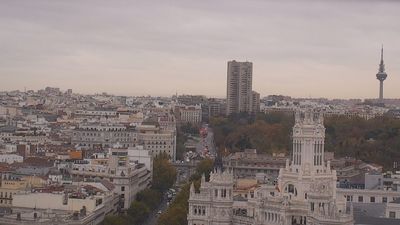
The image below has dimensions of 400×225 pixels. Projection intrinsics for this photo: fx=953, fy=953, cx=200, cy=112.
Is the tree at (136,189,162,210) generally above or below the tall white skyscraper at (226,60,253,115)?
below

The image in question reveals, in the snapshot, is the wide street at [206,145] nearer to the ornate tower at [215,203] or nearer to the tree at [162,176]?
the tree at [162,176]

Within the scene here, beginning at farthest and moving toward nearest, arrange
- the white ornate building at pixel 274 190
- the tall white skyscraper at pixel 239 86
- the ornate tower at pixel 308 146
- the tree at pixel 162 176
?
the tall white skyscraper at pixel 239 86
the tree at pixel 162 176
the ornate tower at pixel 308 146
the white ornate building at pixel 274 190

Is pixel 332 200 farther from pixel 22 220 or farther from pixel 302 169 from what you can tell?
pixel 22 220

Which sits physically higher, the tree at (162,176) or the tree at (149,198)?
the tree at (162,176)

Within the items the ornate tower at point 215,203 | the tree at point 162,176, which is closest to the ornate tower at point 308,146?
the ornate tower at point 215,203

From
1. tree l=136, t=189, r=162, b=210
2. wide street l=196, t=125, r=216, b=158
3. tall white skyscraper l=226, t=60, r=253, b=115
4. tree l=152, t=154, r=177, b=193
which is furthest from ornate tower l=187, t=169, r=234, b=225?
tall white skyscraper l=226, t=60, r=253, b=115

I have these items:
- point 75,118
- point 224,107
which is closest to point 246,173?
point 75,118

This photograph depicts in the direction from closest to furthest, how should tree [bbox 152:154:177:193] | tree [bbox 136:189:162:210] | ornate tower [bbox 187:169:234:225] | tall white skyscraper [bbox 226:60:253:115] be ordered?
ornate tower [bbox 187:169:234:225] → tree [bbox 136:189:162:210] → tree [bbox 152:154:177:193] → tall white skyscraper [bbox 226:60:253:115]

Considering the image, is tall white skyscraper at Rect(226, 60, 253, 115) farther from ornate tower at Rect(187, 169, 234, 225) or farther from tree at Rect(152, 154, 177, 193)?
ornate tower at Rect(187, 169, 234, 225)

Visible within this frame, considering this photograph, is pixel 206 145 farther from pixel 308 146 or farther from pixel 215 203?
pixel 215 203
